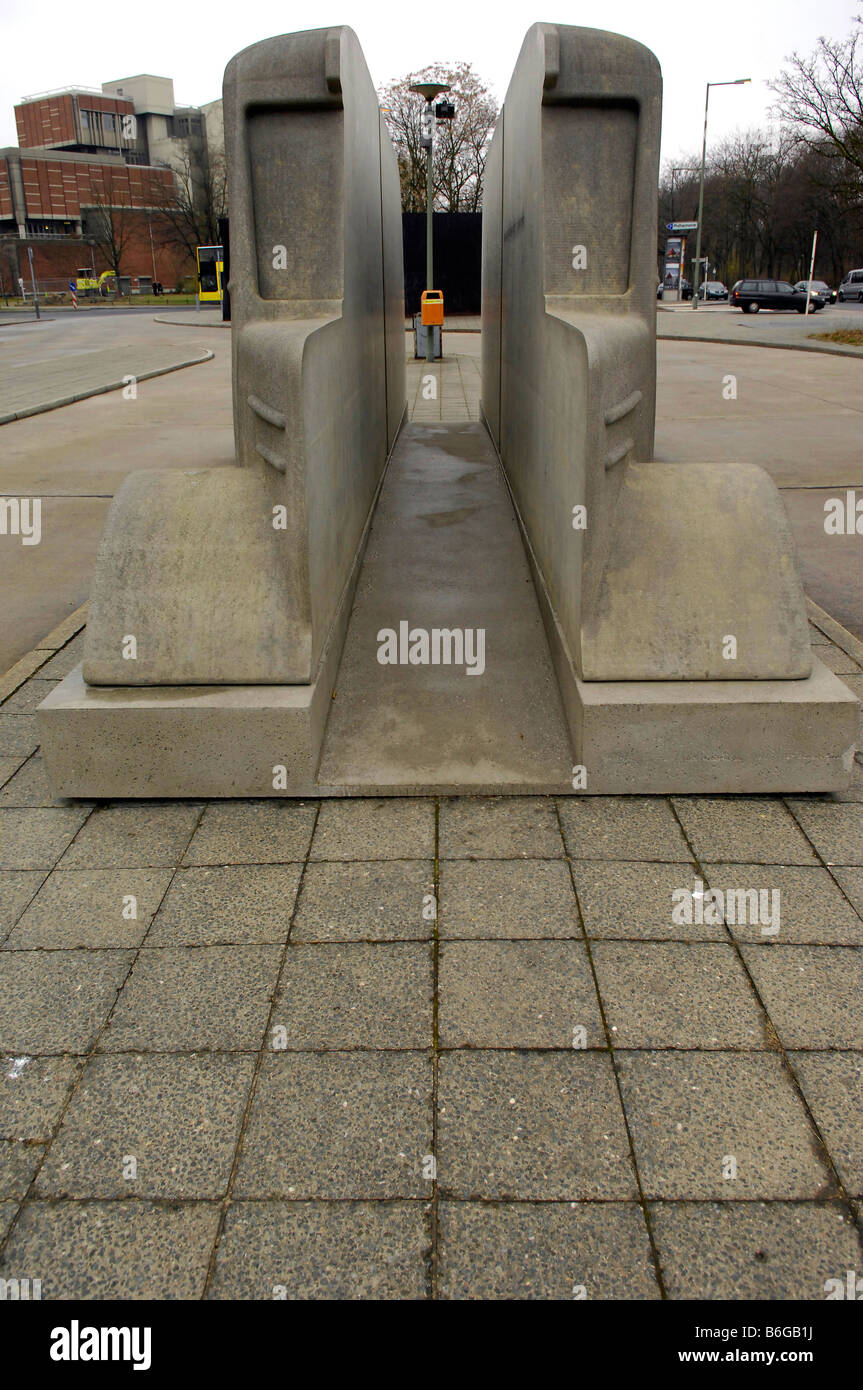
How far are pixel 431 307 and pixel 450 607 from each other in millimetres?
15896

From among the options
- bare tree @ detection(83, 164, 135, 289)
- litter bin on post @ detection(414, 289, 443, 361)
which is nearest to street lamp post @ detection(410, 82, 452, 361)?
litter bin on post @ detection(414, 289, 443, 361)

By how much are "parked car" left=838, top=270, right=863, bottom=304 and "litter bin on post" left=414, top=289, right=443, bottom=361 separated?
3478cm

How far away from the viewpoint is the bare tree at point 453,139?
Answer: 46875 mm

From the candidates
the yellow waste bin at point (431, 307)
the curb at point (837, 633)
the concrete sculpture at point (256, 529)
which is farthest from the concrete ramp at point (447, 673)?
the yellow waste bin at point (431, 307)

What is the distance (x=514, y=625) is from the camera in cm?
577

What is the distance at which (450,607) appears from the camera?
6004mm

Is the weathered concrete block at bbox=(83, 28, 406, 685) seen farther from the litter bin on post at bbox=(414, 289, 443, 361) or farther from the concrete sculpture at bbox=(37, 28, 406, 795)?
the litter bin on post at bbox=(414, 289, 443, 361)

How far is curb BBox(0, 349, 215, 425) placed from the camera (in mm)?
15148

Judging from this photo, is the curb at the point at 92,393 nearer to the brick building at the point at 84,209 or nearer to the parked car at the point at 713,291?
the parked car at the point at 713,291

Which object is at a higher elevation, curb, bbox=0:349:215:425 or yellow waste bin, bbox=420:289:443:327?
yellow waste bin, bbox=420:289:443:327

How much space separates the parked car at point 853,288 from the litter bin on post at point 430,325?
34776 mm

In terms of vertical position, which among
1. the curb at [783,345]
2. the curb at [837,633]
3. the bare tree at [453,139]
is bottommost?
the curb at [837,633]
